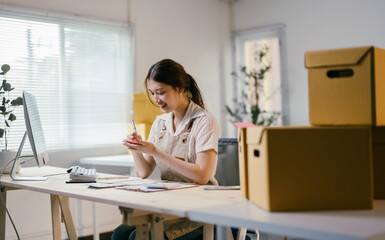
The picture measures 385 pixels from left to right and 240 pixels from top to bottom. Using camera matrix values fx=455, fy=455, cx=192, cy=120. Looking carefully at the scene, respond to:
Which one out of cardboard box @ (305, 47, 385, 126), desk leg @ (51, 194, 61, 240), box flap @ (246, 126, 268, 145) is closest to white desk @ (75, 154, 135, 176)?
desk leg @ (51, 194, 61, 240)

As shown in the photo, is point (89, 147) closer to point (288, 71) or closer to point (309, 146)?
point (288, 71)

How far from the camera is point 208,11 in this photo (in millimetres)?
5512

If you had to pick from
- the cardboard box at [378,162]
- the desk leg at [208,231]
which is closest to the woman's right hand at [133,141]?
the desk leg at [208,231]

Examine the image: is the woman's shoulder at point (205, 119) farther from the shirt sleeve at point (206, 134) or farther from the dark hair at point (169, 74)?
the dark hair at point (169, 74)

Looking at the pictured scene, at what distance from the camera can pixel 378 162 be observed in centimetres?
156

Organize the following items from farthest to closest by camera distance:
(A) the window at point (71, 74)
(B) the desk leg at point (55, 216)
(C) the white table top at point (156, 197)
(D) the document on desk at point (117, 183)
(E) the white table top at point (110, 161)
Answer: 1. (A) the window at point (71, 74)
2. (E) the white table top at point (110, 161)
3. (B) the desk leg at point (55, 216)
4. (D) the document on desk at point (117, 183)
5. (C) the white table top at point (156, 197)

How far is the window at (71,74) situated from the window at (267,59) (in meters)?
1.60

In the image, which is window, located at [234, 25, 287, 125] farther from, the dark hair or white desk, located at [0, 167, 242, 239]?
white desk, located at [0, 167, 242, 239]

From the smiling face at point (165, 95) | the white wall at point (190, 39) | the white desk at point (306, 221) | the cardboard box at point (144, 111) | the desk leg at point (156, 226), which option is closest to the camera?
the white desk at point (306, 221)

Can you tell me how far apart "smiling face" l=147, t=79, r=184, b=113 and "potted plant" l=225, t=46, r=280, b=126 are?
2748 mm

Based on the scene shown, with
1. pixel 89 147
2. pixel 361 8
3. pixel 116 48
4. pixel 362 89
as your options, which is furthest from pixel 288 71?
pixel 362 89

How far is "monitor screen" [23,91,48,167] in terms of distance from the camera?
2.27m

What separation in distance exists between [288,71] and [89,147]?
94.0 inches

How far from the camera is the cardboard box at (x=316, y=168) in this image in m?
1.31
